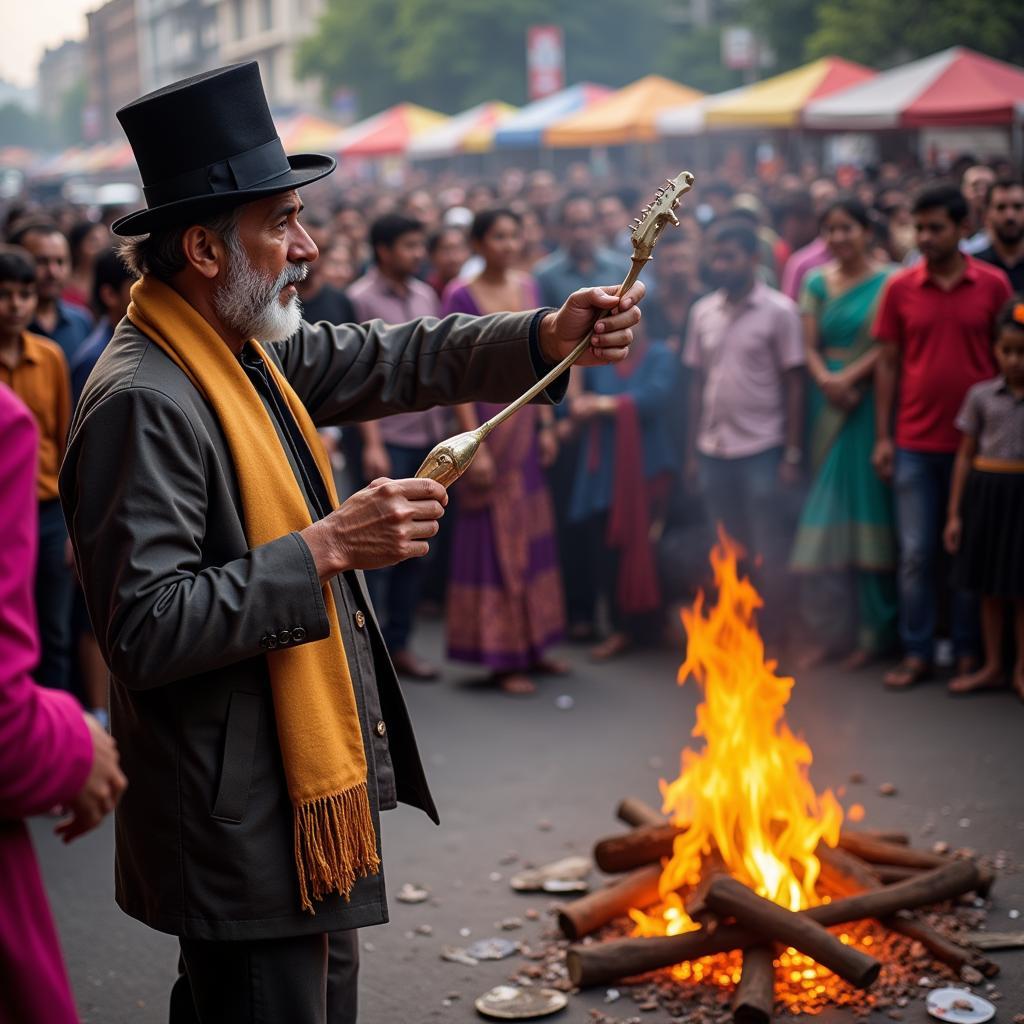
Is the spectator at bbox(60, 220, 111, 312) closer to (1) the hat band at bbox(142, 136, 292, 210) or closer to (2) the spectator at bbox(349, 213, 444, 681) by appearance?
(2) the spectator at bbox(349, 213, 444, 681)

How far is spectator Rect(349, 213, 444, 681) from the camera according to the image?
23.8 feet

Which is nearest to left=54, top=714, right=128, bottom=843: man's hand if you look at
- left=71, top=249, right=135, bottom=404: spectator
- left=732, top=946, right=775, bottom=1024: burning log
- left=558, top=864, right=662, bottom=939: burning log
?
left=732, top=946, right=775, bottom=1024: burning log

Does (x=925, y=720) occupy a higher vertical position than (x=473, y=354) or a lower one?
lower

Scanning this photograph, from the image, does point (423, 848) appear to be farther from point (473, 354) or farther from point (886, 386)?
point (886, 386)

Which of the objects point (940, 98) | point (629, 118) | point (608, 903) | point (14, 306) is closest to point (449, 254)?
point (14, 306)

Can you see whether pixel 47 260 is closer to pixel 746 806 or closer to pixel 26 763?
pixel 746 806

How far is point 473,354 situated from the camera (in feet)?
10.4

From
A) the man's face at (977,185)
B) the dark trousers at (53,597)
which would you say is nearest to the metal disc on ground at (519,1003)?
the dark trousers at (53,597)

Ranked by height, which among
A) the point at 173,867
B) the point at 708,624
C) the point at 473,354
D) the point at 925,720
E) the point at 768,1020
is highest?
the point at 473,354

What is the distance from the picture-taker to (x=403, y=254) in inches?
294

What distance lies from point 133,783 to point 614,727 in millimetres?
3957

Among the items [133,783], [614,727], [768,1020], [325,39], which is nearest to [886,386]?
[614,727]

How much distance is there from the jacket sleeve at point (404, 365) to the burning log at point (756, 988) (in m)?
1.69

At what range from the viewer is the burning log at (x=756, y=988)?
3.55 m
